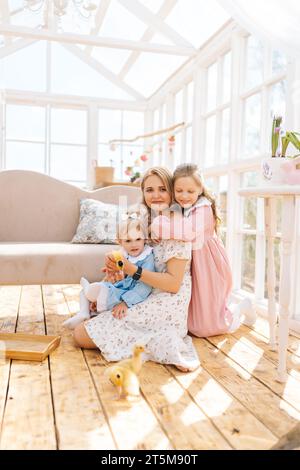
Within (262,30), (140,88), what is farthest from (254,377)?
(140,88)

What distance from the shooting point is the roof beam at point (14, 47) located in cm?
585

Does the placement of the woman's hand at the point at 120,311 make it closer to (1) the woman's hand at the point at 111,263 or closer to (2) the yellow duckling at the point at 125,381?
(1) the woman's hand at the point at 111,263

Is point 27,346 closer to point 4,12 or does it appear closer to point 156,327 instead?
point 156,327

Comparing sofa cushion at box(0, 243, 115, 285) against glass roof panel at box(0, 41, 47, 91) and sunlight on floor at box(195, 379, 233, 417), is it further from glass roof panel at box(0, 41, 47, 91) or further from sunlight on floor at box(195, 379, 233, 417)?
glass roof panel at box(0, 41, 47, 91)

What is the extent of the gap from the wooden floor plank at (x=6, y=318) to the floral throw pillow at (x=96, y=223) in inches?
23.5

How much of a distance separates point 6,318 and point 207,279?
3.97 feet

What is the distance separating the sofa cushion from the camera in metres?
2.43

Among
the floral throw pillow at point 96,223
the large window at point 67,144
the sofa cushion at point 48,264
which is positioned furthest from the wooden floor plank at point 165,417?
the large window at point 67,144

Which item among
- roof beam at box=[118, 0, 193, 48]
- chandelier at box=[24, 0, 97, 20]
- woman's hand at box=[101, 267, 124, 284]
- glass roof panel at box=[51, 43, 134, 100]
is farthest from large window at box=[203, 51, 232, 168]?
glass roof panel at box=[51, 43, 134, 100]

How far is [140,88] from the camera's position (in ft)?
20.0

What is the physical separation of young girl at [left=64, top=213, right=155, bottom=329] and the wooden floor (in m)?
0.23

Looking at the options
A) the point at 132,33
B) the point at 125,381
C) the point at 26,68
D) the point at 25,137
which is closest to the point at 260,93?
the point at 125,381
